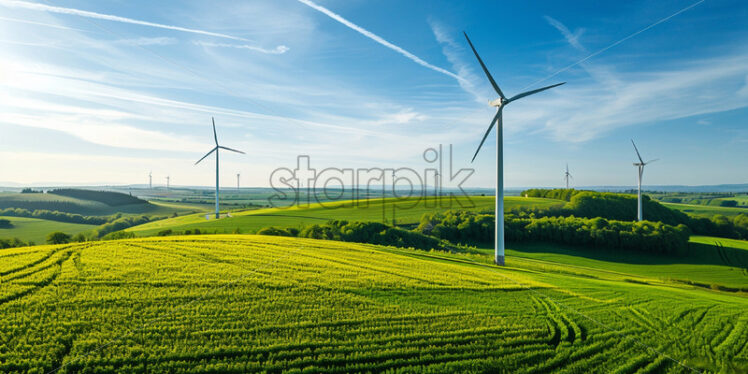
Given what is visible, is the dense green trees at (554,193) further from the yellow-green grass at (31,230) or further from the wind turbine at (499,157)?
the yellow-green grass at (31,230)

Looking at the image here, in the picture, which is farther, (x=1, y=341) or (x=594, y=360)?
(x=594, y=360)

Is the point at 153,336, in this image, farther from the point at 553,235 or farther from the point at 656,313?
Result: the point at 553,235

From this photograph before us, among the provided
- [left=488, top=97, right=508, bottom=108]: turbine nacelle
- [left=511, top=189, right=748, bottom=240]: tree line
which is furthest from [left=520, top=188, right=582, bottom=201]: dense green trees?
[left=488, top=97, right=508, bottom=108]: turbine nacelle

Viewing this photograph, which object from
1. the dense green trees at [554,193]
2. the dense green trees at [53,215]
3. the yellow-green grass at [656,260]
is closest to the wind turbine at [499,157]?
the yellow-green grass at [656,260]

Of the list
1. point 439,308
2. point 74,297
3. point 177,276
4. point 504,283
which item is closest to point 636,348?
point 439,308

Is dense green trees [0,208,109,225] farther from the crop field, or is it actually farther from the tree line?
the tree line
